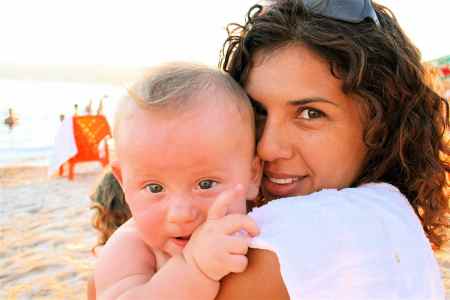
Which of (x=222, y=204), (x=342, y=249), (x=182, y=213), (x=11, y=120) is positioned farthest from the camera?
(x=11, y=120)

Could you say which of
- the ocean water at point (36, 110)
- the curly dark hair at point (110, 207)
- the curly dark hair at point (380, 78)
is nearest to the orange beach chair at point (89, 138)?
the ocean water at point (36, 110)

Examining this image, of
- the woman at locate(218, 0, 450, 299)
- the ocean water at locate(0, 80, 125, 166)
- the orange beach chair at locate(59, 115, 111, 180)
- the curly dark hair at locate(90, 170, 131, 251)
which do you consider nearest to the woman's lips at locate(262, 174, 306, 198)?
the woman at locate(218, 0, 450, 299)

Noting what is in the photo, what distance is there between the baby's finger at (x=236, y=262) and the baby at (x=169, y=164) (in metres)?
0.17

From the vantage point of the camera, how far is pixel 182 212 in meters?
1.62

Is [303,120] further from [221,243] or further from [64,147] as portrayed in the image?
[64,147]

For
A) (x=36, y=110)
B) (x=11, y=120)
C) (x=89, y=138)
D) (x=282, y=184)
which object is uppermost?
(x=282, y=184)

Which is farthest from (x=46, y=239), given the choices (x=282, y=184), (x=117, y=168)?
(x=282, y=184)

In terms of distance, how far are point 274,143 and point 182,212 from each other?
20.9 inches

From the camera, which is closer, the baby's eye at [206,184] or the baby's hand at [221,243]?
the baby's hand at [221,243]

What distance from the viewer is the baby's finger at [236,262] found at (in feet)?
4.50

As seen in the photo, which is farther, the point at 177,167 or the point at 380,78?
the point at 380,78

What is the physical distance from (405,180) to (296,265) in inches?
44.0

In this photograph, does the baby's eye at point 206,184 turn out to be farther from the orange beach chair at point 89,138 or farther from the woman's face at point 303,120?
the orange beach chair at point 89,138

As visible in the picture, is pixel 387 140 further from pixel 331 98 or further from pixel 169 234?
pixel 169 234
